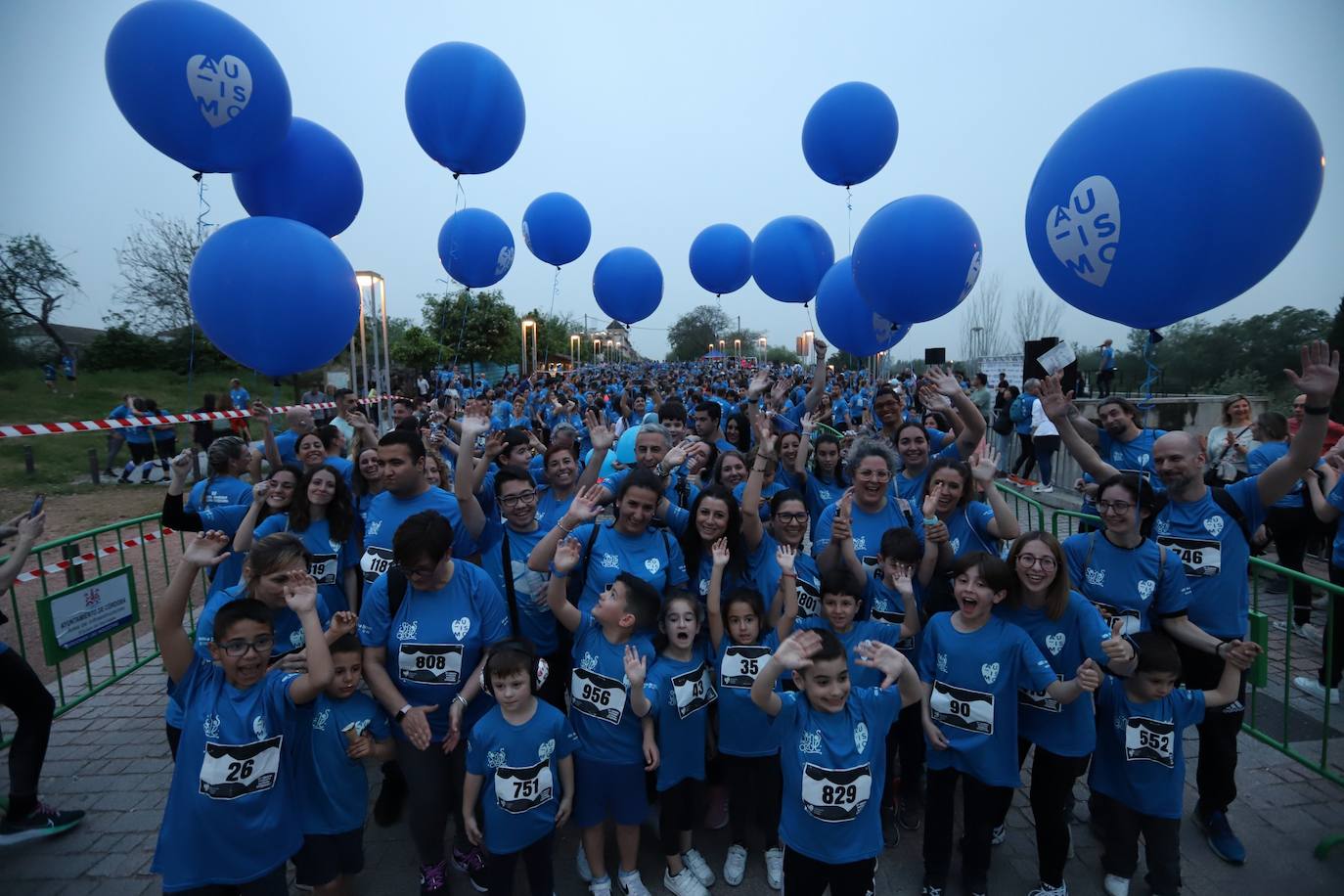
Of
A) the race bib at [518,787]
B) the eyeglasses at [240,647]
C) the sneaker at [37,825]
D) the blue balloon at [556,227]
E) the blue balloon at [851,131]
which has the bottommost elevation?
the sneaker at [37,825]

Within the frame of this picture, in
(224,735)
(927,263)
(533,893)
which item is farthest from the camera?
(927,263)

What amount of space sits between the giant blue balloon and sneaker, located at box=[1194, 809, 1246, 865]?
798 centimetres

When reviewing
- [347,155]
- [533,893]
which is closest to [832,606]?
[533,893]

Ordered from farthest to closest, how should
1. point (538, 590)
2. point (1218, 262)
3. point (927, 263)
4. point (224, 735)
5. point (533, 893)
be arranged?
point (927, 263) → point (538, 590) → point (1218, 262) → point (533, 893) → point (224, 735)

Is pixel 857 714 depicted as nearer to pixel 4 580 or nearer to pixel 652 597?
pixel 652 597

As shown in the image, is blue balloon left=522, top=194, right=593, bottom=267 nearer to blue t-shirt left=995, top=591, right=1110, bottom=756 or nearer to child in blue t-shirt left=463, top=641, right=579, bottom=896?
child in blue t-shirt left=463, top=641, right=579, bottom=896

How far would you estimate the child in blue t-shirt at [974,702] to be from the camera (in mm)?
2658

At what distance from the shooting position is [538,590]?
328cm

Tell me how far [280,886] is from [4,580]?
1.93m

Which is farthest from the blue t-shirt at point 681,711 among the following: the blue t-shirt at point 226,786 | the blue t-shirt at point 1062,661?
the blue t-shirt at point 226,786

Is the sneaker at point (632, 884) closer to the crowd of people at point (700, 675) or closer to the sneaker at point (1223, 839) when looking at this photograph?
the crowd of people at point (700, 675)

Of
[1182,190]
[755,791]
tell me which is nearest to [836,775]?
[755,791]

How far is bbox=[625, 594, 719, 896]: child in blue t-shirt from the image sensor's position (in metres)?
2.81

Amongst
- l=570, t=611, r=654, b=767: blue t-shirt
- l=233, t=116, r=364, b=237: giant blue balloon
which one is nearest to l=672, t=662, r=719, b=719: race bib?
l=570, t=611, r=654, b=767: blue t-shirt
